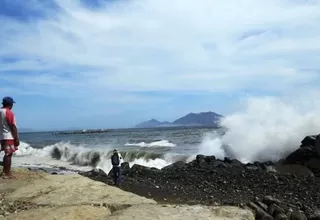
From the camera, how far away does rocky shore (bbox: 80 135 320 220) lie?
32.4 feet

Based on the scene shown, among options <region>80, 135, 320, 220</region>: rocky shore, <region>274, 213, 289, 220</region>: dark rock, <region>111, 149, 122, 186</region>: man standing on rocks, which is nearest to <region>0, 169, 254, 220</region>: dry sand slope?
<region>80, 135, 320, 220</region>: rocky shore

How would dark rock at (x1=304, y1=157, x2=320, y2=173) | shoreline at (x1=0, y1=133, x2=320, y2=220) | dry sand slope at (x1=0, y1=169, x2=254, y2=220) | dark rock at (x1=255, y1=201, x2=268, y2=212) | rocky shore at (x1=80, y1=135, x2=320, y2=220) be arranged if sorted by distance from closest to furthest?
dry sand slope at (x1=0, y1=169, x2=254, y2=220)
dark rock at (x1=255, y1=201, x2=268, y2=212)
shoreline at (x1=0, y1=133, x2=320, y2=220)
rocky shore at (x1=80, y1=135, x2=320, y2=220)
dark rock at (x1=304, y1=157, x2=320, y2=173)

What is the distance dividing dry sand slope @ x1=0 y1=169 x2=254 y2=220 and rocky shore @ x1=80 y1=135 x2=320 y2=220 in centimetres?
315

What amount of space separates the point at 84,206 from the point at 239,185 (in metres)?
10.0

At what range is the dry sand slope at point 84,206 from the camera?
166 inches

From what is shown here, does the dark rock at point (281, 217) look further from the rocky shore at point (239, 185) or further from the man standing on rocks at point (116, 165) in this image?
the man standing on rocks at point (116, 165)

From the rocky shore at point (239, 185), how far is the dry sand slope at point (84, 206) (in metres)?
3.15

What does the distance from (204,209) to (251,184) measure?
33.5ft

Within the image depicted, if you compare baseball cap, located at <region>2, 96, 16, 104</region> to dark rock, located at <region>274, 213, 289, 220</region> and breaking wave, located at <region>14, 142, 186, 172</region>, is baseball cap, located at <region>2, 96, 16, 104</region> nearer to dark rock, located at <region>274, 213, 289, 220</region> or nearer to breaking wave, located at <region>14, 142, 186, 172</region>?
dark rock, located at <region>274, 213, 289, 220</region>

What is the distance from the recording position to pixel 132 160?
89.3 feet

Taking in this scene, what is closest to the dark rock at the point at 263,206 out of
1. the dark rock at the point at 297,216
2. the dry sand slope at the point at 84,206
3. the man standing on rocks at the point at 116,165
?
the dark rock at the point at 297,216

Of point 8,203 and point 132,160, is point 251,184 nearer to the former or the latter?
point 8,203

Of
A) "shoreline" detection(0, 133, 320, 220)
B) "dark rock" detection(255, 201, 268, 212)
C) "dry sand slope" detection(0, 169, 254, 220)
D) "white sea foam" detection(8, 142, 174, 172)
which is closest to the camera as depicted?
"dry sand slope" detection(0, 169, 254, 220)

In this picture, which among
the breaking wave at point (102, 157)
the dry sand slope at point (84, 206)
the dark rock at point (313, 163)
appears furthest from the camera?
the breaking wave at point (102, 157)
